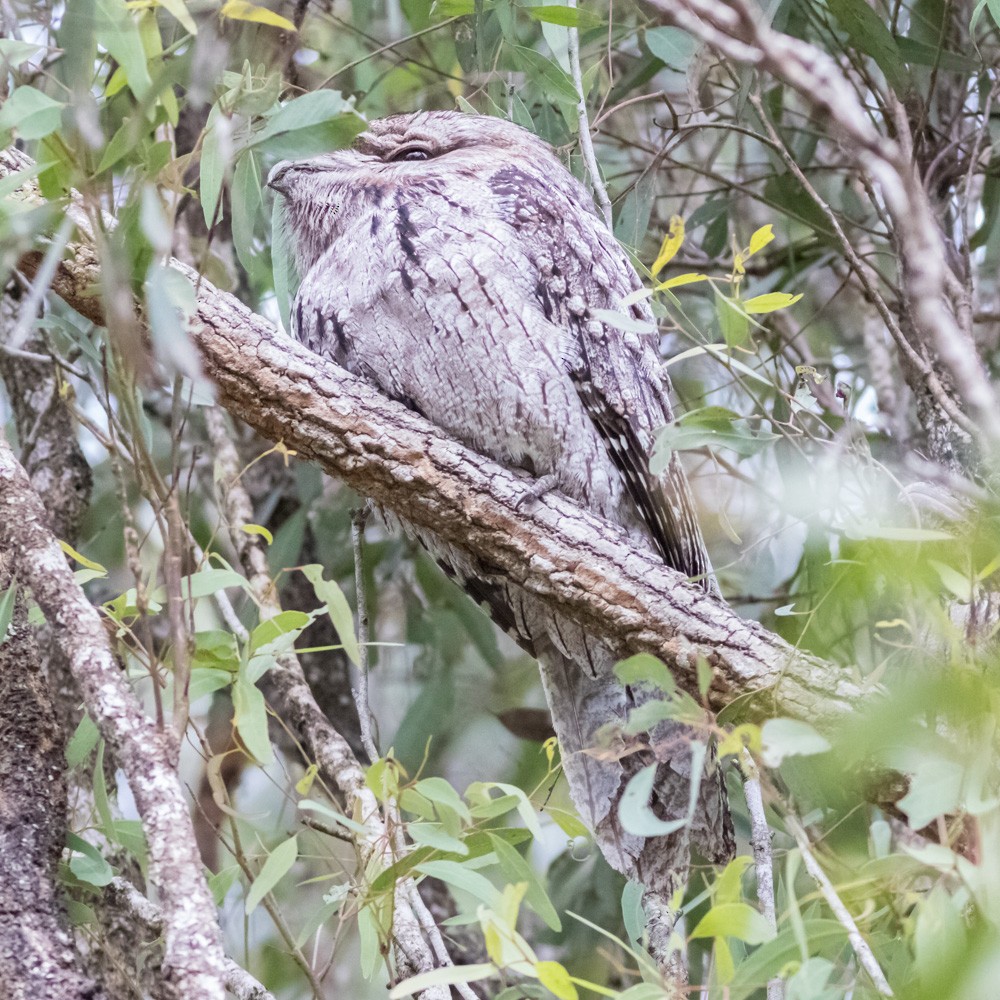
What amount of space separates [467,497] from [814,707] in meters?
0.57

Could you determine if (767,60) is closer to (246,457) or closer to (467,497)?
(467,497)

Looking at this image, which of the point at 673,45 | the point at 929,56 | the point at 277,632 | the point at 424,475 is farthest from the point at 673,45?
the point at 277,632

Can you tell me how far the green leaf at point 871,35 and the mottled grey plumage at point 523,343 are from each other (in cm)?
55

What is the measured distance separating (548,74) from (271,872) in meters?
1.34

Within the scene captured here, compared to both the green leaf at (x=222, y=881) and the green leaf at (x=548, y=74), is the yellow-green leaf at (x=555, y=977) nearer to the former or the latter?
the green leaf at (x=222, y=881)

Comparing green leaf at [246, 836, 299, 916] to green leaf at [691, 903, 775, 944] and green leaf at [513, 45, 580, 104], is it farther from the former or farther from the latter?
green leaf at [513, 45, 580, 104]

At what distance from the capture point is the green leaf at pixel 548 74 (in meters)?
1.95

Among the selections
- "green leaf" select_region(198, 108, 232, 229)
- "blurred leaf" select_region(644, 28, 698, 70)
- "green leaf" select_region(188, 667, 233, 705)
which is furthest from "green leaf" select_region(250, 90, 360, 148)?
"blurred leaf" select_region(644, 28, 698, 70)

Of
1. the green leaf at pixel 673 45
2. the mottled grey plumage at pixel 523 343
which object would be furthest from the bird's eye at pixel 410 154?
the green leaf at pixel 673 45

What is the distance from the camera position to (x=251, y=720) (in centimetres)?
130

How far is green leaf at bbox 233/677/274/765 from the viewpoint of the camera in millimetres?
1282

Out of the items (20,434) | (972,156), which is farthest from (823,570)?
(20,434)

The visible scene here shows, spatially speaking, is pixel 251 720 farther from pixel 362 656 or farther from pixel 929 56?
pixel 929 56

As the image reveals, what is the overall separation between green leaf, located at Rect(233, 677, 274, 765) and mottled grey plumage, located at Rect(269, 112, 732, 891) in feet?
2.51
